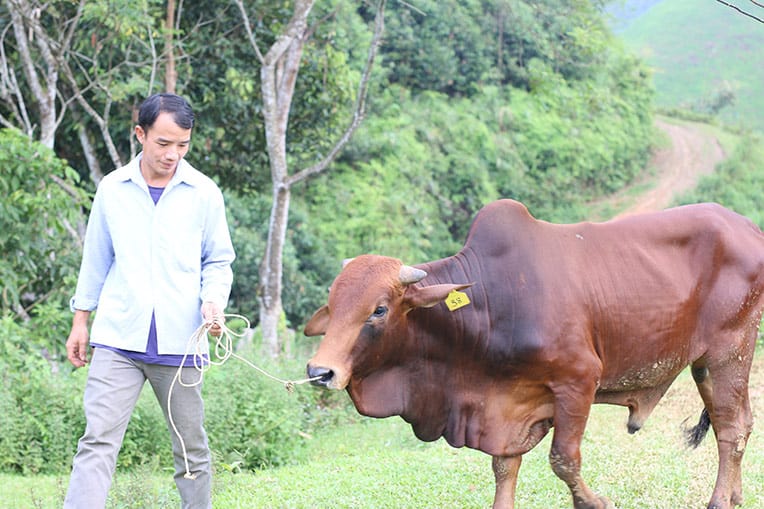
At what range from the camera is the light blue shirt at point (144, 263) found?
4082 mm

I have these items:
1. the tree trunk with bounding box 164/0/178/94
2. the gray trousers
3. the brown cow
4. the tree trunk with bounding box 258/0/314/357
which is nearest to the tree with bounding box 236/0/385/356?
the tree trunk with bounding box 258/0/314/357

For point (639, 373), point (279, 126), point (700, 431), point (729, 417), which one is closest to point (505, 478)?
point (639, 373)

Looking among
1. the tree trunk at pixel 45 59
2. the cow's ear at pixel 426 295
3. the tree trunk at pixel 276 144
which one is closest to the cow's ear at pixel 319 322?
the cow's ear at pixel 426 295

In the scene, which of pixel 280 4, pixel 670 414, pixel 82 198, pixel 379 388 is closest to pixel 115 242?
pixel 379 388

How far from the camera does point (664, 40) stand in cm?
5325

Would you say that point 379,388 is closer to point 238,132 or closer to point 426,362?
point 426,362

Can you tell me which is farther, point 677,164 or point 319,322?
point 677,164

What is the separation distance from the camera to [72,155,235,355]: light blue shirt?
408cm

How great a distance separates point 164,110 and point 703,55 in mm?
48992

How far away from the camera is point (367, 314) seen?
13.8 feet

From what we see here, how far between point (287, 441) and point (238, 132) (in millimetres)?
5471

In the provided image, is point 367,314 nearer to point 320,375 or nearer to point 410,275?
point 410,275

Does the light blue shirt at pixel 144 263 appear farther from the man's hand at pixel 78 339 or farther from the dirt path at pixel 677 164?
the dirt path at pixel 677 164

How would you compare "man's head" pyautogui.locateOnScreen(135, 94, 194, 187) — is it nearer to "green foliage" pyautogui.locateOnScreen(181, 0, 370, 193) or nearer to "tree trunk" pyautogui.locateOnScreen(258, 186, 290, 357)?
"tree trunk" pyautogui.locateOnScreen(258, 186, 290, 357)
